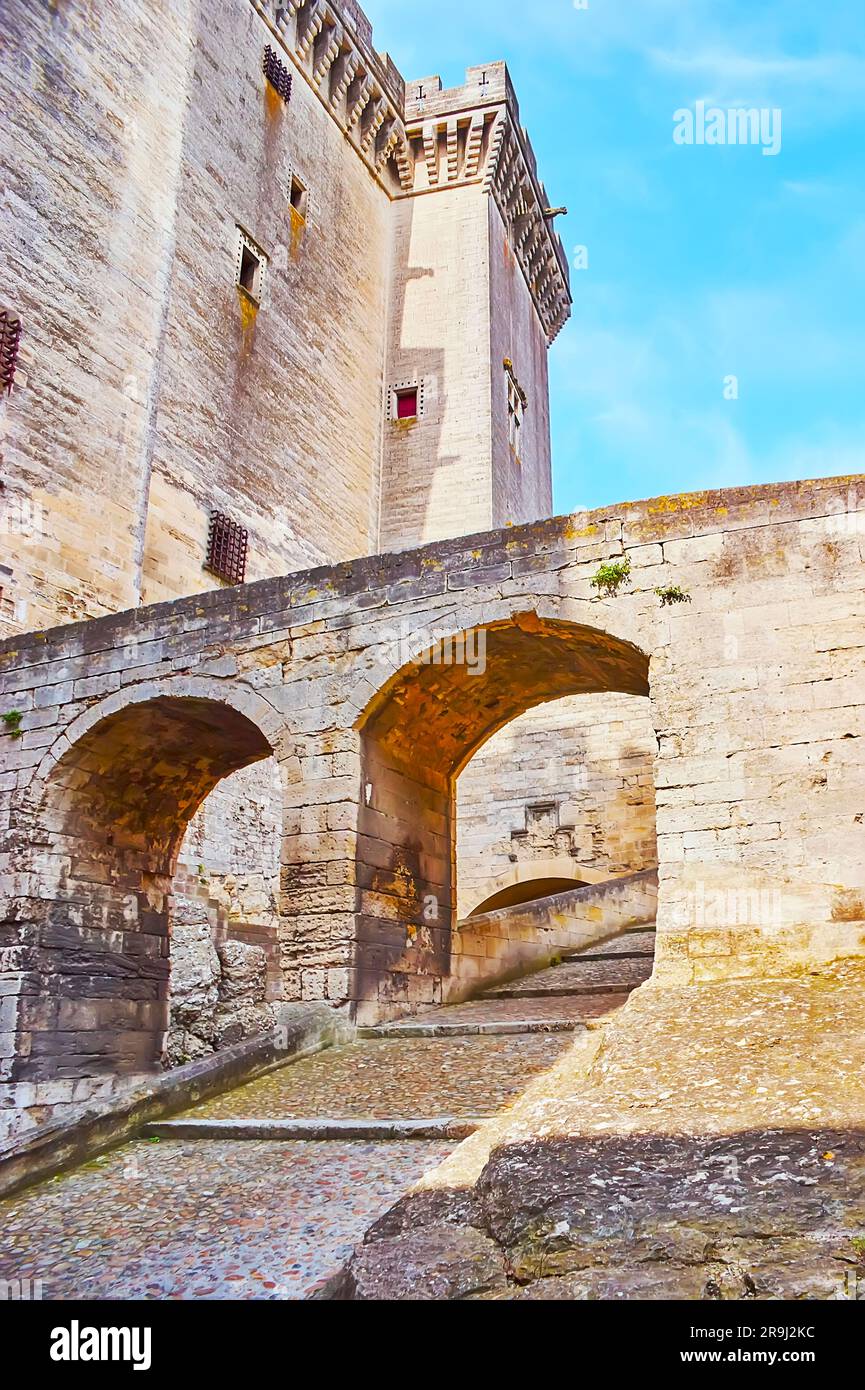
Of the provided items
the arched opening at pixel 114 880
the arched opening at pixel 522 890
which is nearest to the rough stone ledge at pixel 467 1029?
the arched opening at pixel 114 880

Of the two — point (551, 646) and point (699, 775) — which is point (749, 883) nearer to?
point (699, 775)

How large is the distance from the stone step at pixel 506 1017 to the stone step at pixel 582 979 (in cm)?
11

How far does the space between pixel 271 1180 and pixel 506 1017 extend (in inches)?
126

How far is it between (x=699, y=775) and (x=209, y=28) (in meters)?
14.3

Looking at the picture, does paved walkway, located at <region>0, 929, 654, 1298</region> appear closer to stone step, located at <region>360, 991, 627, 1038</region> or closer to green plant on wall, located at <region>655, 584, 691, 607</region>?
stone step, located at <region>360, 991, 627, 1038</region>

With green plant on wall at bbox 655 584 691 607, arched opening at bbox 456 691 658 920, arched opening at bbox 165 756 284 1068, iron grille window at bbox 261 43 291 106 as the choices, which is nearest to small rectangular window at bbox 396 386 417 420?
iron grille window at bbox 261 43 291 106

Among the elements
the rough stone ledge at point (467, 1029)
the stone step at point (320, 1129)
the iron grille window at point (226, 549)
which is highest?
the iron grille window at point (226, 549)

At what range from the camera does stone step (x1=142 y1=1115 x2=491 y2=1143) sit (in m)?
4.82

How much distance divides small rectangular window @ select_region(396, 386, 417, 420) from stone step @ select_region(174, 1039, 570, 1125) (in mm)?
14584

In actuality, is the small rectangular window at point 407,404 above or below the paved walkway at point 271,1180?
above

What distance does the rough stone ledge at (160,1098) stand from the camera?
521 centimetres

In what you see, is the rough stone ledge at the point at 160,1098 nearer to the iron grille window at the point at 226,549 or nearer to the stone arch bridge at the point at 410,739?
the stone arch bridge at the point at 410,739

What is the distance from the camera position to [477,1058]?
6.16 metres
